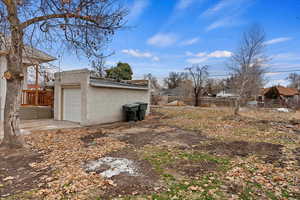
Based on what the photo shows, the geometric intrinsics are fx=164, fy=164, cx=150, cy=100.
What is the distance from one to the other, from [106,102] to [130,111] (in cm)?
156

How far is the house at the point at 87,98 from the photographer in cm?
841

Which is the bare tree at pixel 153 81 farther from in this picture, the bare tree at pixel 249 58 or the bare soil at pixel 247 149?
the bare soil at pixel 247 149

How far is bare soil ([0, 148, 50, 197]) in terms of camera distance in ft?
9.25

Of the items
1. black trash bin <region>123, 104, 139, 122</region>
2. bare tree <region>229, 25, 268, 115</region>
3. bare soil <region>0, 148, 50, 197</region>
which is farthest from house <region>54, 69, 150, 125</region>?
bare tree <region>229, 25, 268, 115</region>

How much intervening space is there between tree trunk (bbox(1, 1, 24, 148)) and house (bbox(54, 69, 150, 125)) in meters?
3.75

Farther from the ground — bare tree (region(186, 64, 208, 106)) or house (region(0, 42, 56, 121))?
bare tree (region(186, 64, 208, 106))

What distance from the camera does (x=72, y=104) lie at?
9.29m

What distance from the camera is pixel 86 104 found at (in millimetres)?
8320

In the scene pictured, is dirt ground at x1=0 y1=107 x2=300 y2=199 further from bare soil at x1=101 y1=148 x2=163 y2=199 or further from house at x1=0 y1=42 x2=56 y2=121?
house at x1=0 y1=42 x2=56 y2=121

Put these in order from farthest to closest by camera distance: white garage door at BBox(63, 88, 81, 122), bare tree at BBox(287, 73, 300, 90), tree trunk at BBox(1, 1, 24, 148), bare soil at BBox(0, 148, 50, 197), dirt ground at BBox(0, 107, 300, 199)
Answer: bare tree at BBox(287, 73, 300, 90), white garage door at BBox(63, 88, 81, 122), tree trunk at BBox(1, 1, 24, 148), bare soil at BBox(0, 148, 50, 197), dirt ground at BBox(0, 107, 300, 199)

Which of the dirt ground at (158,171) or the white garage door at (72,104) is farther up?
the white garage door at (72,104)

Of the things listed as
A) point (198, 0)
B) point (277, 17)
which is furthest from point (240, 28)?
point (198, 0)

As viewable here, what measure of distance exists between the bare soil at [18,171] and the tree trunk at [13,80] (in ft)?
1.42

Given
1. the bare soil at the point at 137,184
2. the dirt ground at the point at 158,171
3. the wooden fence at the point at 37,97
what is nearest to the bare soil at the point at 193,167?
the dirt ground at the point at 158,171
